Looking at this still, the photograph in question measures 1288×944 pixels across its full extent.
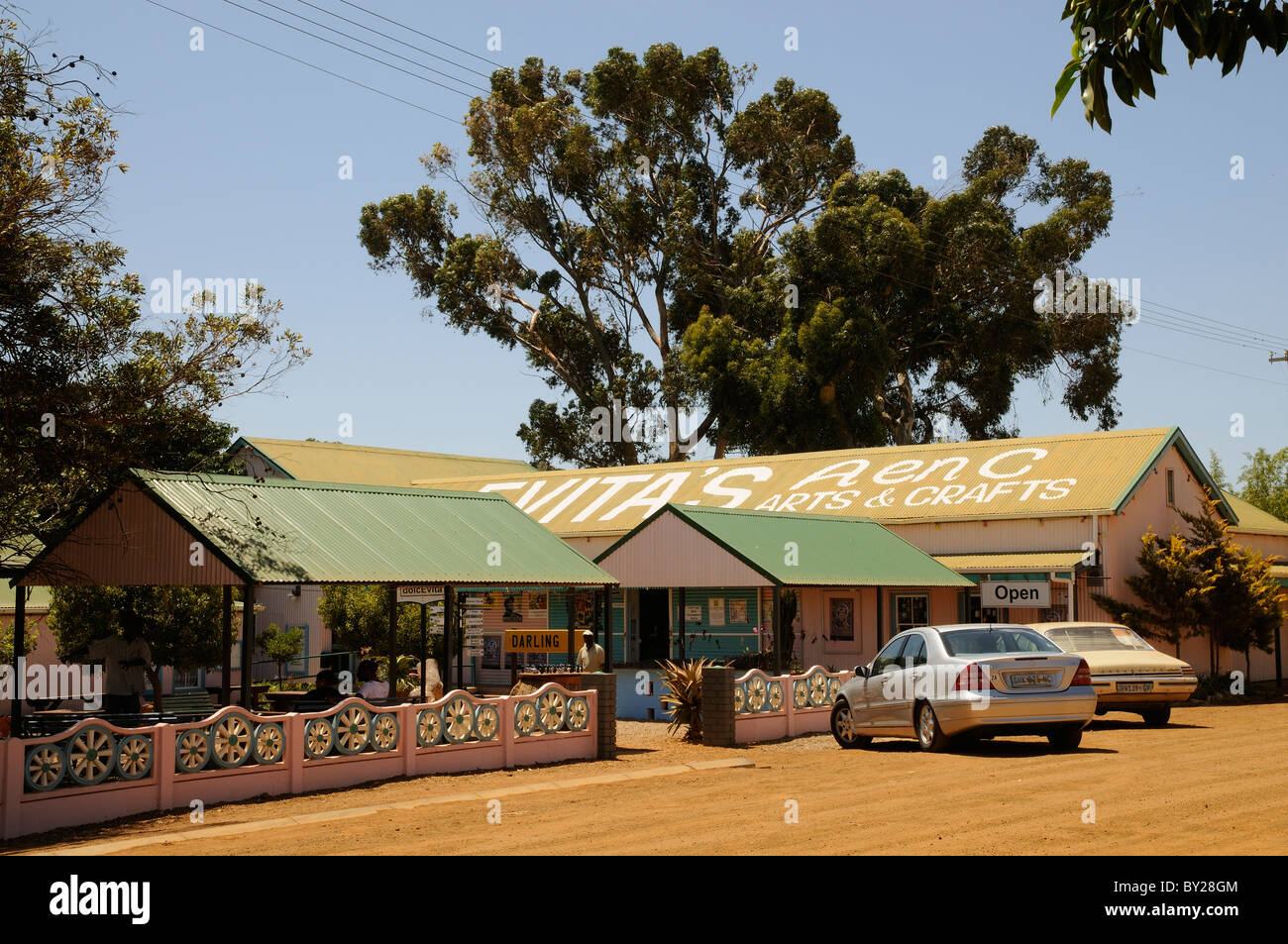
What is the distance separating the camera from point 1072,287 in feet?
182

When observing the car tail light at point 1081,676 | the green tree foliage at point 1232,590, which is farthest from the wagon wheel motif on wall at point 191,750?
the green tree foliage at point 1232,590

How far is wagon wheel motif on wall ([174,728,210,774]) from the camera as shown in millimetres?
→ 13734

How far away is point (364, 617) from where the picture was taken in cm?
3859

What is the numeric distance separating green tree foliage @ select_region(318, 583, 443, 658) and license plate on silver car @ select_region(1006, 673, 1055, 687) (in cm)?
2376

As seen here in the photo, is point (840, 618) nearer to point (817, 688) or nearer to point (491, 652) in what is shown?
point (817, 688)

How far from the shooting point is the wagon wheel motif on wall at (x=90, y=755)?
12688 millimetres

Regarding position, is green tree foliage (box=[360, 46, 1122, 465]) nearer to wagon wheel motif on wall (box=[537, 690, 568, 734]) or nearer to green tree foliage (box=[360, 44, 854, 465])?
green tree foliage (box=[360, 44, 854, 465])

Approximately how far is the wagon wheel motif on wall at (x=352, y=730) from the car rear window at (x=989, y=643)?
281 inches

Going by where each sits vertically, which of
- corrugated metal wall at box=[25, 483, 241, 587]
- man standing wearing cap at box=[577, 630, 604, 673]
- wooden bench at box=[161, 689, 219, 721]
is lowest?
wooden bench at box=[161, 689, 219, 721]

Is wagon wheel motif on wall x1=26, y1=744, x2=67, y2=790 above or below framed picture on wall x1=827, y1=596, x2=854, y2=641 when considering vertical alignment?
below

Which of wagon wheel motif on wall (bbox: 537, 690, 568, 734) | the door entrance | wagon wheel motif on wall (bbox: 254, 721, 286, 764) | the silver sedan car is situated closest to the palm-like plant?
wagon wheel motif on wall (bbox: 537, 690, 568, 734)

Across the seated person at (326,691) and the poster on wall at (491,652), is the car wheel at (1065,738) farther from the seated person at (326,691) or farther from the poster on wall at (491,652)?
the poster on wall at (491,652)
